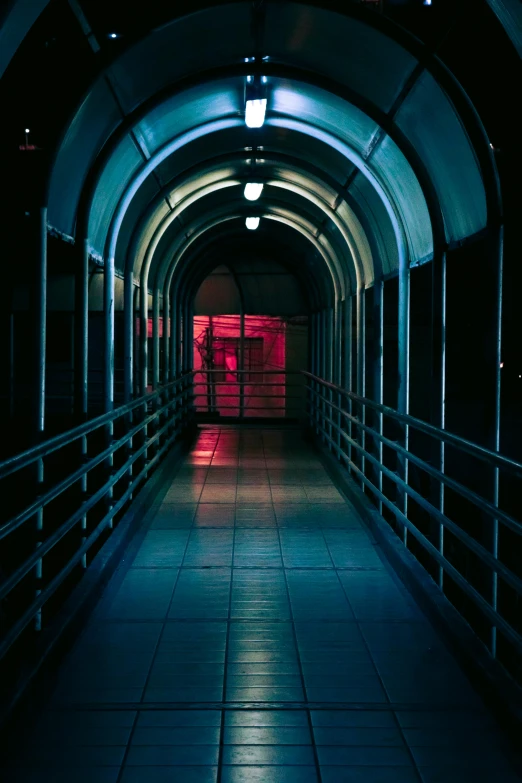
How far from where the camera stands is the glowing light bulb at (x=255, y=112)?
728 centimetres

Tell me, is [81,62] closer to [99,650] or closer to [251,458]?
[99,650]

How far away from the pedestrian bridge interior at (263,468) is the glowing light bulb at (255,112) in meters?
0.03

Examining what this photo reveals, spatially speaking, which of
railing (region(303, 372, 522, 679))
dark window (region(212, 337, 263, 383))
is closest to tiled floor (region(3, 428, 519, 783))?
railing (region(303, 372, 522, 679))

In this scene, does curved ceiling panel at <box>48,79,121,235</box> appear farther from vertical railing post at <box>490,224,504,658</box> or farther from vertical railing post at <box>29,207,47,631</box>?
vertical railing post at <box>490,224,504,658</box>

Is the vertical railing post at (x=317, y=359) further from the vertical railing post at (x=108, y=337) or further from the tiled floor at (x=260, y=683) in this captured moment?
the tiled floor at (x=260, y=683)

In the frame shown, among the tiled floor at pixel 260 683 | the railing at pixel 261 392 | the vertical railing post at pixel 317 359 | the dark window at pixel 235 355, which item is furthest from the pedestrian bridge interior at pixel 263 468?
the dark window at pixel 235 355

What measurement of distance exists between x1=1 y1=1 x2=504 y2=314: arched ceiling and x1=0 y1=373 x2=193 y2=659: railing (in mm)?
1672

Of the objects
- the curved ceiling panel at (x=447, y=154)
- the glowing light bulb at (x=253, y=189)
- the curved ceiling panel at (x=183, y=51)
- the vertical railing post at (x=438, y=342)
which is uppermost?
the curved ceiling panel at (x=183, y=51)

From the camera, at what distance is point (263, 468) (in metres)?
11.8

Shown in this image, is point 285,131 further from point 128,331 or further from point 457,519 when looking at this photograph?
point 457,519

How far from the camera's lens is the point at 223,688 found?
399cm

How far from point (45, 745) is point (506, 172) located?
10977mm

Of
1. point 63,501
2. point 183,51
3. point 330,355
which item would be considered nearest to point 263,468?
point 330,355

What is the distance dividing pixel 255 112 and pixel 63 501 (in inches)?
271
